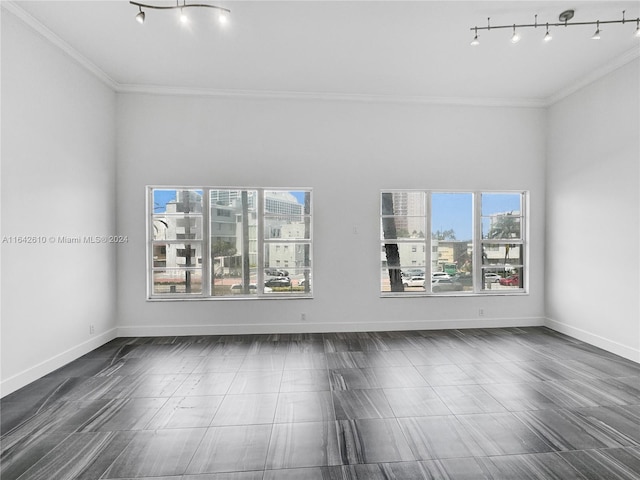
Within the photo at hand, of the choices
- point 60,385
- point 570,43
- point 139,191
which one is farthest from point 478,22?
point 60,385

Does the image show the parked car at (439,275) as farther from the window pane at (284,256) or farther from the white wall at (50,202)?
the white wall at (50,202)

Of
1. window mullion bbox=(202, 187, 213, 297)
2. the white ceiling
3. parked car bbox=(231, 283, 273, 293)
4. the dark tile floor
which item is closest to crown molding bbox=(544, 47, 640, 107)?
the white ceiling

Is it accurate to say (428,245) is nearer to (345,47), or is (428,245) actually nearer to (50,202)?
(345,47)

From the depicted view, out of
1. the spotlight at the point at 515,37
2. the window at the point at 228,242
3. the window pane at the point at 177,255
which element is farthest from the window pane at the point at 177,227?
the spotlight at the point at 515,37

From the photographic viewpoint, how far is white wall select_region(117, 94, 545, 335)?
4770 mm

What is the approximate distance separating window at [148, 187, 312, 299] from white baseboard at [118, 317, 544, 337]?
0.46 metres

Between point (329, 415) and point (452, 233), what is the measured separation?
374 centimetres

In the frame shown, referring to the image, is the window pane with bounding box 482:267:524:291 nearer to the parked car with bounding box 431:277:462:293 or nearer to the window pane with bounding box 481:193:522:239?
Answer: the parked car with bounding box 431:277:462:293

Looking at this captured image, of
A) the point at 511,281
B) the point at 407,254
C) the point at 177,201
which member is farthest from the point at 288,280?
the point at 511,281

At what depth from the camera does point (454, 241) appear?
5.31m

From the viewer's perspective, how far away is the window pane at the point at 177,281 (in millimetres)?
4906

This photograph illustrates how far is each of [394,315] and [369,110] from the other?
3.24 meters

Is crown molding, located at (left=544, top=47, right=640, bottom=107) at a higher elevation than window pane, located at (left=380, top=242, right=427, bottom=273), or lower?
higher

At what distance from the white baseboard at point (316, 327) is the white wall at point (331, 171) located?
2 centimetres
